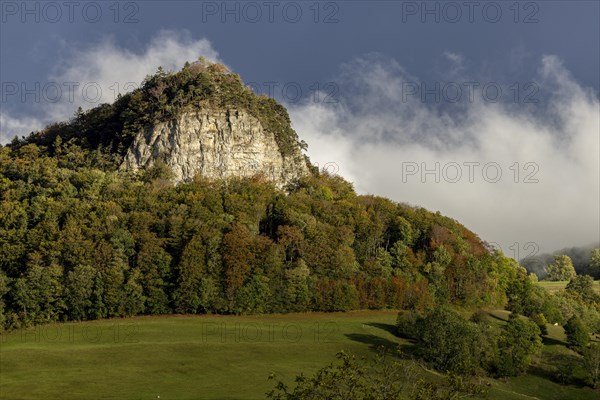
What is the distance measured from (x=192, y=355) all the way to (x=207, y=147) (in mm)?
79030

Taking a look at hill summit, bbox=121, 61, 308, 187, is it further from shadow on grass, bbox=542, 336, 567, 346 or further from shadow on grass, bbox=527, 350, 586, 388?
shadow on grass, bbox=527, 350, 586, 388

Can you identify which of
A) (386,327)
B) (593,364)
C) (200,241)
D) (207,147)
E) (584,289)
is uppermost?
(207,147)

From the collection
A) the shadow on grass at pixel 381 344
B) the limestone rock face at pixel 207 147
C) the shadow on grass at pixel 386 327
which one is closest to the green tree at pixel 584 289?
the shadow on grass at pixel 386 327

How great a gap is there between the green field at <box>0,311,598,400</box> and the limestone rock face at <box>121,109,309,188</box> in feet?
174

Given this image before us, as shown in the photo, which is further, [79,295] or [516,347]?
[79,295]

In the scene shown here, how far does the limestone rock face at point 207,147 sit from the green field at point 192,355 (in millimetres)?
53091

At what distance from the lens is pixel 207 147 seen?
455 feet

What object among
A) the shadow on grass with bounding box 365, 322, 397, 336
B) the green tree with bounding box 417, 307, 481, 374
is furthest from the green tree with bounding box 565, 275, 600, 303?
the green tree with bounding box 417, 307, 481, 374

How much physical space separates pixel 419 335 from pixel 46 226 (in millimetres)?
63488

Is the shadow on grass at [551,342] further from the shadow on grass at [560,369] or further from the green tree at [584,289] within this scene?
the green tree at [584,289]

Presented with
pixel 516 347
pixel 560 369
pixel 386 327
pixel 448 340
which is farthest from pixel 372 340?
pixel 560 369

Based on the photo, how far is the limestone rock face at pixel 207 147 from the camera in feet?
448

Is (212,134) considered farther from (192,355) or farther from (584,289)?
(584,289)

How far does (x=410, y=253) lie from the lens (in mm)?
113625
